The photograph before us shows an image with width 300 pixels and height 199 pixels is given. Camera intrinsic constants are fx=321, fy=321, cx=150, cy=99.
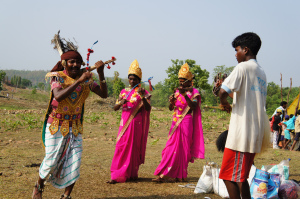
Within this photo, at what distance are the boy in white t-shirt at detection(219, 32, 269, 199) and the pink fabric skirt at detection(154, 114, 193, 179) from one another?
2.77m

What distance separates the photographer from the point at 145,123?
21.2ft

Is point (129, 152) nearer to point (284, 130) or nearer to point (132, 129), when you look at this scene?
point (132, 129)

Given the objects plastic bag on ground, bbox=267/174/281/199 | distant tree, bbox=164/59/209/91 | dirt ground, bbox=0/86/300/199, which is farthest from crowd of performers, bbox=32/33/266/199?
distant tree, bbox=164/59/209/91

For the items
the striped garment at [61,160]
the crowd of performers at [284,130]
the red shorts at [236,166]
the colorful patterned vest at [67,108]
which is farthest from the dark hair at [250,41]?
the crowd of performers at [284,130]

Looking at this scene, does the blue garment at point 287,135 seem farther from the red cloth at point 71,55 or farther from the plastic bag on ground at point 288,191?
the red cloth at point 71,55

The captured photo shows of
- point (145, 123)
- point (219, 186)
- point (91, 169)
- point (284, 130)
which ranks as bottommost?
point (91, 169)

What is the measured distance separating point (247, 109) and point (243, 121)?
0.14 meters

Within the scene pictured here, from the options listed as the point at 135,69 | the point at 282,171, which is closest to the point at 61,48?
the point at 135,69

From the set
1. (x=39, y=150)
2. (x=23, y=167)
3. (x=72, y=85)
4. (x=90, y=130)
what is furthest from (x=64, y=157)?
(x=90, y=130)

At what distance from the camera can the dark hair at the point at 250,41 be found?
357 cm

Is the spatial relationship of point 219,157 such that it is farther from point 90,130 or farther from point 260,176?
point 90,130

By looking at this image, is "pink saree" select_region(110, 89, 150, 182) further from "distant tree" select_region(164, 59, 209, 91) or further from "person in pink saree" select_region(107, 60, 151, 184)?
"distant tree" select_region(164, 59, 209, 91)

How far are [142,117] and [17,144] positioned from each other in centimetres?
520

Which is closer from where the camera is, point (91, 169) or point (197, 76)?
point (91, 169)
